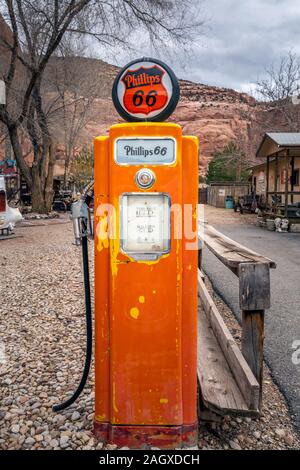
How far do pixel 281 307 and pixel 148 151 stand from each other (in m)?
3.70

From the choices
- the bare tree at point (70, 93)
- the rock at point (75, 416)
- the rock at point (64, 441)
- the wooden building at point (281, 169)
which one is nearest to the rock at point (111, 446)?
the rock at point (64, 441)

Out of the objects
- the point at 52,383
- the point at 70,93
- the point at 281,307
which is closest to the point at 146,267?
the point at 52,383

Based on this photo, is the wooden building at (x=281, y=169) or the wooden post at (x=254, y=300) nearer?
the wooden post at (x=254, y=300)

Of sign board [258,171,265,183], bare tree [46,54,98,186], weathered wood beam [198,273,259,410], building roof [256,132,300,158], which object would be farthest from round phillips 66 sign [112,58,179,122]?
sign board [258,171,265,183]

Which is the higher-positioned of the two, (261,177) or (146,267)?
(261,177)

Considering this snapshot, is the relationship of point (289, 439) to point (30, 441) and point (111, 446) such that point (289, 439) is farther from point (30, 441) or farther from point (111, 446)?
point (30, 441)

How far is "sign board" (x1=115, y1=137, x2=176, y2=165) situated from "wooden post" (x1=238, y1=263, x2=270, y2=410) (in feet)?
2.67

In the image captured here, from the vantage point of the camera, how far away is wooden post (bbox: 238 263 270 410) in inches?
96.2

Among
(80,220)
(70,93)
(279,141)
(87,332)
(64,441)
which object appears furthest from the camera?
(70,93)

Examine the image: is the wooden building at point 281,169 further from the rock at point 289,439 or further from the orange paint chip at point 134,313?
the orange paint chip at point 134,313

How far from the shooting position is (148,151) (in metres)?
2.21

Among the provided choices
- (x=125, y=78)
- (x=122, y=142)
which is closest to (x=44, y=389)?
(x=122, y=142)

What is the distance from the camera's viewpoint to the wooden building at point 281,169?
15.6 m

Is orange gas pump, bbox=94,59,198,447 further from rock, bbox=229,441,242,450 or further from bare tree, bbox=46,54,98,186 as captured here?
bare tree, bbox=46,54,98,186
